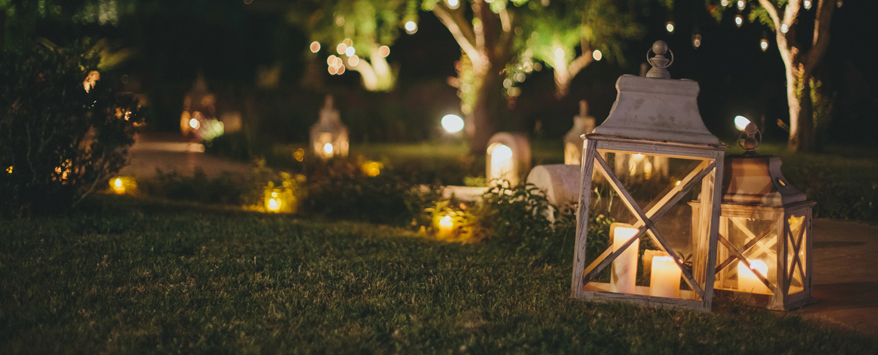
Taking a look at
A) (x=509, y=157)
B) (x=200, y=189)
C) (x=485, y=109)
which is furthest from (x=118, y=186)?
(x=485, y=109)

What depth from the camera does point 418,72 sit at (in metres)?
40.0

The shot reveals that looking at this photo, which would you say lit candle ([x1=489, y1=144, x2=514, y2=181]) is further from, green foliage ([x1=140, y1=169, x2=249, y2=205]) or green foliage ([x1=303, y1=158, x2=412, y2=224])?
green foliage ([x1=140, y1=169, x2=249, y2=205])

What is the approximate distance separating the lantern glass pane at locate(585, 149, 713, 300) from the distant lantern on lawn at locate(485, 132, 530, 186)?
2.27 meters

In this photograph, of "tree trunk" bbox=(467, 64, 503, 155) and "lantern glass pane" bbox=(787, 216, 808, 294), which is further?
"tree trunk" bbox=(467, 64, 503, 155)

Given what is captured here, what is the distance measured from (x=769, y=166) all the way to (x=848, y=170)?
396cm

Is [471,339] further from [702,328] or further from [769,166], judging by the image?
[769,166]

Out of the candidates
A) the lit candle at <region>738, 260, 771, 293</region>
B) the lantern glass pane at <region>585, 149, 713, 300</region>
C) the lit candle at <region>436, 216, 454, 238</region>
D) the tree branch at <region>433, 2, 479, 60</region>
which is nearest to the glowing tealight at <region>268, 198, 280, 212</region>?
the lit candle at <region>436, 216, 454, 238</region>

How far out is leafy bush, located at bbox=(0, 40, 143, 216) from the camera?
269 inches

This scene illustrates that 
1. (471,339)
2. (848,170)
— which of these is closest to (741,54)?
(848,170)

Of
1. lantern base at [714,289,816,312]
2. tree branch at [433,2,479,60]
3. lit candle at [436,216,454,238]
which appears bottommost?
lantern base at [714,289,816,312]

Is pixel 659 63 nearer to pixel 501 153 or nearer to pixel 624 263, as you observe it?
pixel 624 263

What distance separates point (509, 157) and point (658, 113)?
527cm

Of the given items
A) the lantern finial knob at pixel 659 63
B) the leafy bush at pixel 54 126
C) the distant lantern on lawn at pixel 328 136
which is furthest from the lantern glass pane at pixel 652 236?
the distant lantern on lawn at pixel 328 136

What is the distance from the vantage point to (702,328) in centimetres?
423
